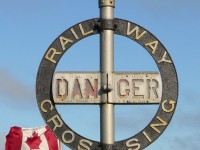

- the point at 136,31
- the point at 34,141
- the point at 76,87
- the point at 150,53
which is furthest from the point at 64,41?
the point at 34,141

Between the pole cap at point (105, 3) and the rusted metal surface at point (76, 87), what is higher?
the pole cap at point (105, 3)

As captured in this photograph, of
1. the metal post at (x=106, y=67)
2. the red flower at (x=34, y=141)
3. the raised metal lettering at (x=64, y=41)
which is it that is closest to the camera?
the metal post at (x=106, y=67)

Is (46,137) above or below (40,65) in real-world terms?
above

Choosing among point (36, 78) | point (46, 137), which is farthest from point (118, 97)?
point (46, 137)

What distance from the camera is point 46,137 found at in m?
44.8

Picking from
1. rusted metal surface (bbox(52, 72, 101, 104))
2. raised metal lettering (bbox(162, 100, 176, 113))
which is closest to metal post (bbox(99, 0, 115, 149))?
rusted metal surface (bbox(52, 72, 101, 104))

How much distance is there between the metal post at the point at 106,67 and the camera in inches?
681

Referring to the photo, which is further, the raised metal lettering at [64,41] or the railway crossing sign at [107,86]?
the raised metal lettering at [64,41]

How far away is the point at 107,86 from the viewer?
17.4 meters

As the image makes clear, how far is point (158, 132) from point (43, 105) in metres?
2.09

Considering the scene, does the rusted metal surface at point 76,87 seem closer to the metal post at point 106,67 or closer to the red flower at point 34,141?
the metal post at point 106,67

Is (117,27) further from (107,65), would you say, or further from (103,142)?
(103,142)

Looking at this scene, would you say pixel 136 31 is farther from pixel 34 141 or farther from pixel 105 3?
pixel 34 141

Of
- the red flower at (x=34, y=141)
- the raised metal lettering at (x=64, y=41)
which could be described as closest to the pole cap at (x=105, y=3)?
the raised metal lettering at (x=64, y=41)
